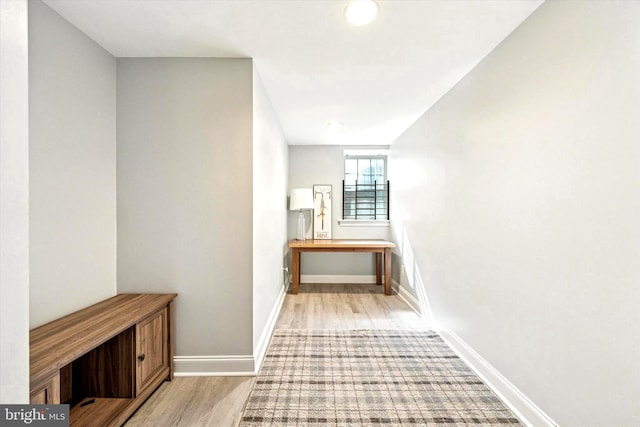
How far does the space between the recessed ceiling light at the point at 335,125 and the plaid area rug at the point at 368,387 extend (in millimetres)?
2427

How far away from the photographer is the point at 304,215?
5008mm

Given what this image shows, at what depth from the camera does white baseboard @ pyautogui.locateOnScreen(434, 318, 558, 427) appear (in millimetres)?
1606

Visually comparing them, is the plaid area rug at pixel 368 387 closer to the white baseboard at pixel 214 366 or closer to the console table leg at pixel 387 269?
the white baseboard at pixel 214 366

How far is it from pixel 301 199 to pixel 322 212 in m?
0.58

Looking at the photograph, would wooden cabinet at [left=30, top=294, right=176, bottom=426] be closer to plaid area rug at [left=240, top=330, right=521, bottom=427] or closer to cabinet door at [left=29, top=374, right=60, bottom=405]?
cabinet door at [left=29, top=374, right=60, bottom=405]

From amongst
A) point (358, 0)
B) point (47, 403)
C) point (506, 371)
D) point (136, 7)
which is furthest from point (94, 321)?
Result: point (506, 371)

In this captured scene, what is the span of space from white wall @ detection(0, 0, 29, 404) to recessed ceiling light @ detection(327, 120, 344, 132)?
2939mm

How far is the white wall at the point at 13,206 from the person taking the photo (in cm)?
90

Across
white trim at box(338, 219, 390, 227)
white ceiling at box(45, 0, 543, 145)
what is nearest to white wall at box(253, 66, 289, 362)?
white ceiling at box(45, 0, 543, 145)

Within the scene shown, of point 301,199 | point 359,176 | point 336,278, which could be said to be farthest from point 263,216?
point 359,176

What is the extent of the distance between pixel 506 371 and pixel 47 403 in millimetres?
2342

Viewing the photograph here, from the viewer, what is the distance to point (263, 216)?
2.67 m

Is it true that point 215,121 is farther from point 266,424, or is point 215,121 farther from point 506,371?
point 506,371

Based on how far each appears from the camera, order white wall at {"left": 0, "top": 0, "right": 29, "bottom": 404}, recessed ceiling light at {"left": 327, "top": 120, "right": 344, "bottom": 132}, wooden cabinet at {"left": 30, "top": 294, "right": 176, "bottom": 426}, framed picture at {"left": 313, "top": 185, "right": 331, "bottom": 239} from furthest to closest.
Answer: framed picture at {"left": 313, "top": 185, "right": 331, "bottom": 239}
recessed ceiling light at {"left": 327, "top": 120, "right": 344, "bottom": 132}
wooden cabinet at {"left": 30, "top": 294, "right": 176, "bottom": 426}
white wall at {"left": 0, "top": 0, "right": 29, "bottom": 404}
